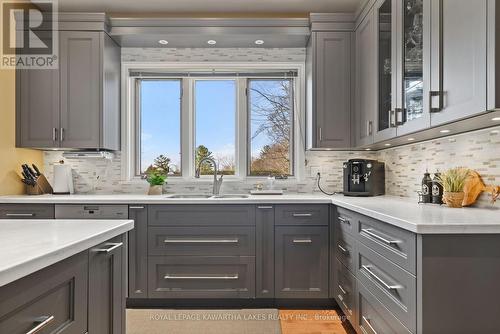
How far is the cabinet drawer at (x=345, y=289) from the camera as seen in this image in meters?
2.23

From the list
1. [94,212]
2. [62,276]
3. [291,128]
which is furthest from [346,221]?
[94,212]

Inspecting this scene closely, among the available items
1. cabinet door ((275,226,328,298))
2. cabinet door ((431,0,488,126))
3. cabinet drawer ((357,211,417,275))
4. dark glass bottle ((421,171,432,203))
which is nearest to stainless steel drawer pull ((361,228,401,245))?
cabinet drawer ((357,211,417,275))

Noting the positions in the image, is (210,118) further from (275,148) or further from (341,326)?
(341,326)

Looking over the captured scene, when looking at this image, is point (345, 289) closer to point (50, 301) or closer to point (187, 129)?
point (50, 301)

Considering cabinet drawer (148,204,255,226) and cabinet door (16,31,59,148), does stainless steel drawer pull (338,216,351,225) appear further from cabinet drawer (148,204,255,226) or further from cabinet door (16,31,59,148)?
cabinet door (16,31,59,148)

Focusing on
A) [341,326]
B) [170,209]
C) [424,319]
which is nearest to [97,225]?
[424,319]

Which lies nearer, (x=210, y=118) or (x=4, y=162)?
(x=4, y=162)

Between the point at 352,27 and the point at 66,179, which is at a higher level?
the point at 352,27

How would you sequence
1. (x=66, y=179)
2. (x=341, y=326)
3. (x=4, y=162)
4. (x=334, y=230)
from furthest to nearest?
1. (x=66, y=179)
2. (x=4, y=162)
3. (x=334, y=230)
4. (x=341, y=326)

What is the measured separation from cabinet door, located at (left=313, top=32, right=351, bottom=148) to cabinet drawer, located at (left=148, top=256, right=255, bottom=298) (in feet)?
4.19

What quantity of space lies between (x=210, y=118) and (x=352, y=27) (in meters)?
1.61

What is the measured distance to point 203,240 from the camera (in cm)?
272

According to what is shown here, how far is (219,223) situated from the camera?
8.93 ft

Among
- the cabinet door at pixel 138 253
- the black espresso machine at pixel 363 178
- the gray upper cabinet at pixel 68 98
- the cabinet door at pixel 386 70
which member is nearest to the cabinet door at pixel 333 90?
the black espresso machine at pixel 363 178
